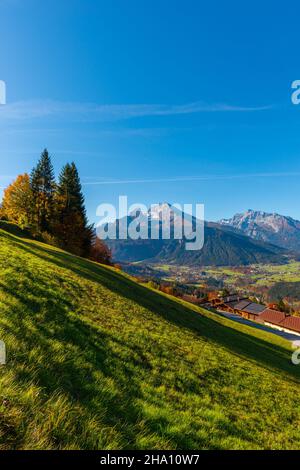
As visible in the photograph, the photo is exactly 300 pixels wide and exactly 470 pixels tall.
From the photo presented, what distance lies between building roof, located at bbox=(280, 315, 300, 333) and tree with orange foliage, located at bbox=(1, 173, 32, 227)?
84.3m

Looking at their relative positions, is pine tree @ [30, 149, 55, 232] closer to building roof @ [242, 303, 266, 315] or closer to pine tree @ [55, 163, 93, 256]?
pine tree @ [55, 163, 93, 256]

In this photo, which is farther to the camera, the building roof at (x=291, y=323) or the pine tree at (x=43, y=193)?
the building roof at (x=291, y=323)

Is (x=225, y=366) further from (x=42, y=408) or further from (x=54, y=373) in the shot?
(x=42, y=408)

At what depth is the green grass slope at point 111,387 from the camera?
448 cm

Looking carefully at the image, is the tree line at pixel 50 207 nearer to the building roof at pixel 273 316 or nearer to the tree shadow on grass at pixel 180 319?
the tree shadow on grass at pixel 180 319

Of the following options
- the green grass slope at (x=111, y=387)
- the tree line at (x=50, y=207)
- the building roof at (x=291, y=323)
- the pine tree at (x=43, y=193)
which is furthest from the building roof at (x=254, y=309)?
the green grass slope at (x=111, y=387)

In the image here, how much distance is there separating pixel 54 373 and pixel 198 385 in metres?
6.65

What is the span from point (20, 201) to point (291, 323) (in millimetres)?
90057

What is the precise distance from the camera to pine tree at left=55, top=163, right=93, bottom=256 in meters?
58.1

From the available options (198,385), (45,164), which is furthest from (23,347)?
(45,164)

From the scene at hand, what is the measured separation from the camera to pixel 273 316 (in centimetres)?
9094

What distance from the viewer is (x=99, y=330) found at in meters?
11.7

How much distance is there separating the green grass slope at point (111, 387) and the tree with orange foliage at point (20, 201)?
44022 mm

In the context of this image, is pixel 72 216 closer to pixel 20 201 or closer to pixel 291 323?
pixel 20 201
